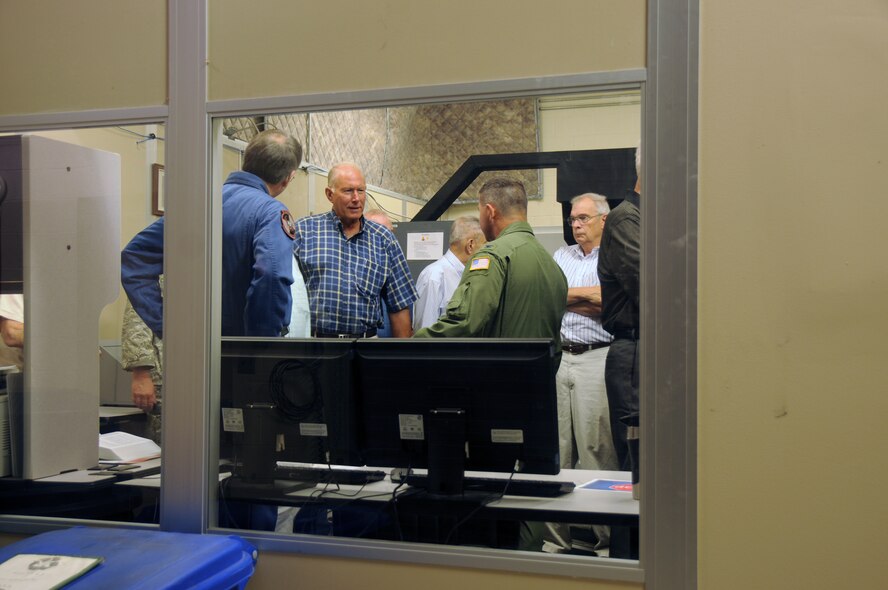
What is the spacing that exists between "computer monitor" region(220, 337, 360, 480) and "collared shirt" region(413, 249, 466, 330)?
22 cm

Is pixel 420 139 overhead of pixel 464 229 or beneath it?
overhead

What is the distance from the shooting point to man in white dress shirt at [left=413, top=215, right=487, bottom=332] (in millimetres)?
2010

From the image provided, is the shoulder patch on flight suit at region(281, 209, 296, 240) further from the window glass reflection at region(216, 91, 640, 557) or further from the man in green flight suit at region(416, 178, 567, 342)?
the man in green flight suit at region(416, 178, 567, 342)

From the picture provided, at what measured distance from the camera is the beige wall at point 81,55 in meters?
2.20

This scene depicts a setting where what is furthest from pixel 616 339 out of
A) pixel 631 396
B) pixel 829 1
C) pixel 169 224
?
pixel 169 224

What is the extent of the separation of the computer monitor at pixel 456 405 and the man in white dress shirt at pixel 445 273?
3.0 inches

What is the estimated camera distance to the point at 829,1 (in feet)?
5.75

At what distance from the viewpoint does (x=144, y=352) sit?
2225 millimetres

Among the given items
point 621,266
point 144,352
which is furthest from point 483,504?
point 144,352

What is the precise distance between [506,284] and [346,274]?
455 mm

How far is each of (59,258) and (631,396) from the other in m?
1.66

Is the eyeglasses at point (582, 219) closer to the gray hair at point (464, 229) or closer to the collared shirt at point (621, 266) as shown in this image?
the collared shirt at point (621, 266)

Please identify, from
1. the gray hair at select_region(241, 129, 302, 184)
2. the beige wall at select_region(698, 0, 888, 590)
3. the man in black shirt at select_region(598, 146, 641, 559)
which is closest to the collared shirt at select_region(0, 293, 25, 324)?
the gray hair at select_region(241, 129, 302, 184)

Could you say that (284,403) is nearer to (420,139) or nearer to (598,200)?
(420,139)
